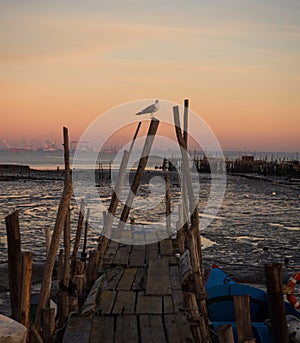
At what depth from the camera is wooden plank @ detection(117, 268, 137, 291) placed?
741 cm

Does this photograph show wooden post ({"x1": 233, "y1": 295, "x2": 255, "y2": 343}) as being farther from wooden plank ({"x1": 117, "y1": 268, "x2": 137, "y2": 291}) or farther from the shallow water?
the shallow water

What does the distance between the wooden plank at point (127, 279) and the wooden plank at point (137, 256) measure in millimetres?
425

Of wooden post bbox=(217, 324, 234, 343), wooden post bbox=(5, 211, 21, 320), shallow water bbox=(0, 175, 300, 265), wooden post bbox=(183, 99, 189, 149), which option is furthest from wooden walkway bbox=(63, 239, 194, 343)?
shallow water bbox=(0, 175, 300, 265)

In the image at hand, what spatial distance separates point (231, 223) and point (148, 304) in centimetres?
1653

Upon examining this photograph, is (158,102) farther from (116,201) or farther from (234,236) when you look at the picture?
(234,236)

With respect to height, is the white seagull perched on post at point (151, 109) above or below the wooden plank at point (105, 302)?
above

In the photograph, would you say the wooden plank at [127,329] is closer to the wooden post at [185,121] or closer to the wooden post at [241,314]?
the wooden post at [241,314]

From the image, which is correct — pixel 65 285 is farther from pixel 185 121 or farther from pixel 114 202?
pixel 185 121

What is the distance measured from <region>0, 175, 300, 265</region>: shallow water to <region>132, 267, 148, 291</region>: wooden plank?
253 inches

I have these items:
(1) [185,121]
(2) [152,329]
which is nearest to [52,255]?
(2) [152,329]

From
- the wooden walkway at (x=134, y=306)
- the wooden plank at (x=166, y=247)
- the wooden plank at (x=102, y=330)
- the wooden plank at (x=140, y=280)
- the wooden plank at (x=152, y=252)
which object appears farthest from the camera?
the wooden plank at (x=166, y=247)

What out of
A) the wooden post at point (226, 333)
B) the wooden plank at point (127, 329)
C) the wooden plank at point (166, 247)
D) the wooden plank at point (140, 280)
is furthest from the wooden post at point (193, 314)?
the wooden plank at point (166, 247)

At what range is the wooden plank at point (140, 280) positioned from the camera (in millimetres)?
7320

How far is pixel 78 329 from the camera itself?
18.0ft
